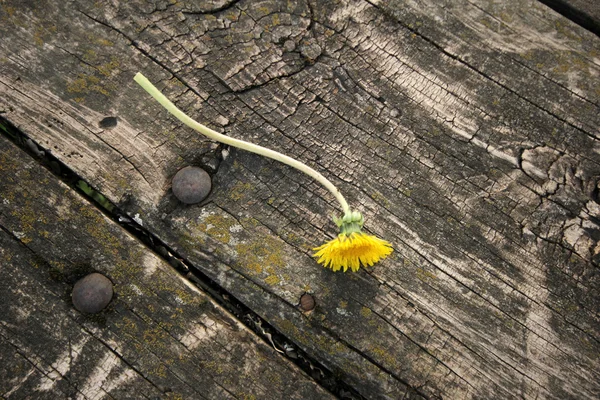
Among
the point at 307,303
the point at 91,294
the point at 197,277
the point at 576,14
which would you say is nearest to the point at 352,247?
the point at 307,303

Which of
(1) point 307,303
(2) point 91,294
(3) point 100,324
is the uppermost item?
(1) point 307,303

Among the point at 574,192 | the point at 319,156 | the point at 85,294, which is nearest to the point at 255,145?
the point at 319,156

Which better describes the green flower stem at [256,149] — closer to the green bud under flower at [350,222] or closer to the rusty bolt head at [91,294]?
the green bud under flower at [350,222]

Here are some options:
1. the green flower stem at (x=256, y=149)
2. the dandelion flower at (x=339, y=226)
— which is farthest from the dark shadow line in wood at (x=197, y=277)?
the green flower stem at (x=256, y=149)

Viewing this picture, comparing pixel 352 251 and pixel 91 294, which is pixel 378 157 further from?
pixel 91 294

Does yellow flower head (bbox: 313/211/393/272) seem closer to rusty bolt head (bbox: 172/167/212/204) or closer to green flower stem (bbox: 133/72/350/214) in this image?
green flower stem (bbox: 133/72/350/214)

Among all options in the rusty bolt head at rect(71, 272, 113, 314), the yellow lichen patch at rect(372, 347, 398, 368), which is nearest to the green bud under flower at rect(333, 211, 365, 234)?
the yellow lichen patch at rect(372, 347, 398, 368)
